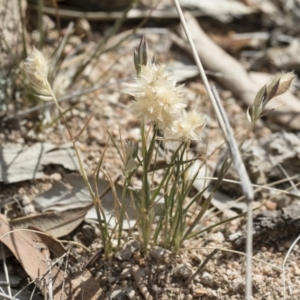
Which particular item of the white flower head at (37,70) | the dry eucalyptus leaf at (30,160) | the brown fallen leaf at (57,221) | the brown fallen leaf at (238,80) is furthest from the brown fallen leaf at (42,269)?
the brown fallen leaf at (238,80)

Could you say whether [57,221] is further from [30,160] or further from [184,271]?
[184,271]

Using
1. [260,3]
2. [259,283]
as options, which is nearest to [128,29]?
[260,3]

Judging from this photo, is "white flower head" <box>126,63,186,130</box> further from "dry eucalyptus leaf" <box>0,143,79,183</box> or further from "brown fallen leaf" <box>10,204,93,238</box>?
"dry eucalyptus leaf" <box>0,143,79,183</box>

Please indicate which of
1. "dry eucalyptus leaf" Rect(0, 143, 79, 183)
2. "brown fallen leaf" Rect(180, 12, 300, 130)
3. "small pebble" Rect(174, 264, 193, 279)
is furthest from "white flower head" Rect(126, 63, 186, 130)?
"brown fallen leaf" Rect(180, 12, 300, 130)

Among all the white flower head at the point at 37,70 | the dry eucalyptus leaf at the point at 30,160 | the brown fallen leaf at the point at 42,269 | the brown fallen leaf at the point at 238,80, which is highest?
the brown fallen leaf at the point at 238,80

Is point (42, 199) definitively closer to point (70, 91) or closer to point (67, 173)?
point (67, 173)

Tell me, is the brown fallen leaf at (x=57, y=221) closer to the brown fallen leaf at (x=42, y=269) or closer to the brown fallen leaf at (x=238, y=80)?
the brown fallen leaf at (x=42, y=269)
